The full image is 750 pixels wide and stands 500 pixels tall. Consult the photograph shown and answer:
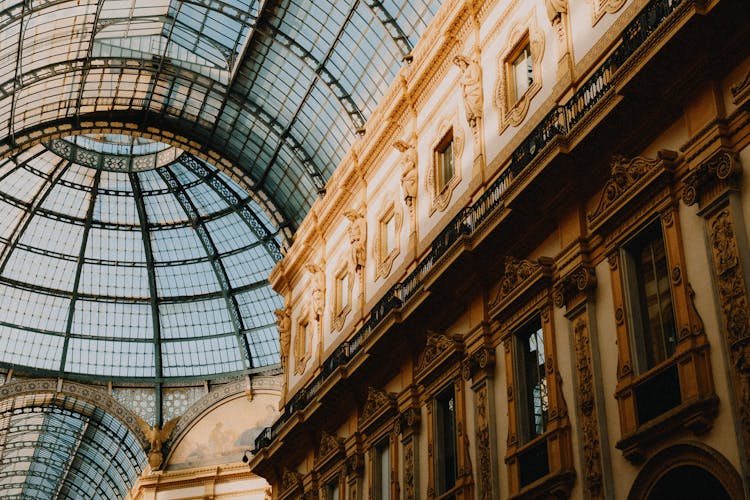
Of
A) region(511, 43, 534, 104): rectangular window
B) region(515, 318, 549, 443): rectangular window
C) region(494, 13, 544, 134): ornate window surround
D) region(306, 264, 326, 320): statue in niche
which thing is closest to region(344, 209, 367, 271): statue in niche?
region(306, 264, 326, 320): statue in niche

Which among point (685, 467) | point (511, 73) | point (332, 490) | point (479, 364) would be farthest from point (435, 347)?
point (685, 467)

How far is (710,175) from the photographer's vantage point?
55.4 feet

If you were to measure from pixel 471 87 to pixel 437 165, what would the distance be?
10.0ft

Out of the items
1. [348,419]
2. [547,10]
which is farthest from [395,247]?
[547,10]

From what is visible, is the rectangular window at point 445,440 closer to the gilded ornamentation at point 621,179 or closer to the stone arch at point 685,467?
the gilded ornamentation at point 621,179

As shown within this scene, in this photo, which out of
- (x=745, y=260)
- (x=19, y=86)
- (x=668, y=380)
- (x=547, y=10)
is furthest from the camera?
(x=19, y=86)

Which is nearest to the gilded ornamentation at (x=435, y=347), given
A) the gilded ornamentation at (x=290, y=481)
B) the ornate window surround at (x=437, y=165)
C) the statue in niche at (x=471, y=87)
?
the ornate window surround at (x=437, y=165)

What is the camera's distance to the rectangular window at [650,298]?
17.7 m

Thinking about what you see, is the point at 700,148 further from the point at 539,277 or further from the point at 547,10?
the point at 547,10

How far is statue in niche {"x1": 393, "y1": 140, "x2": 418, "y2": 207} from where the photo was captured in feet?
98.0

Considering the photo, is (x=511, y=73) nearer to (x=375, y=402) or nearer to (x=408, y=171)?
(x=408, y=171)

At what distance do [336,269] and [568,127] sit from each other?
16681 mm

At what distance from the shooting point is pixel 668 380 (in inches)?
664

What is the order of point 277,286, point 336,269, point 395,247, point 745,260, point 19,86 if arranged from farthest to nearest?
1. point 19,86
2. point 277,286
3. point 336,269
4. point 395,247
5. point 745,260
